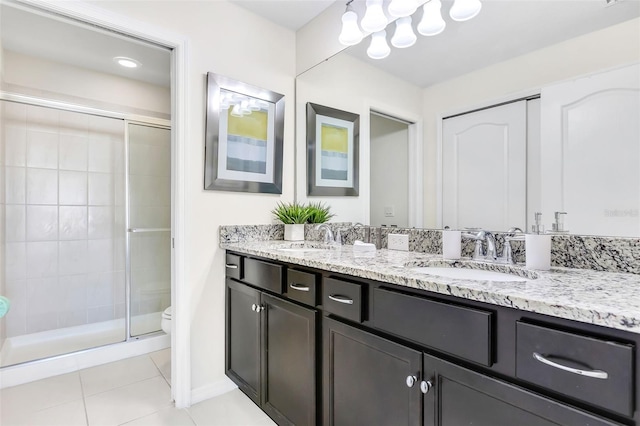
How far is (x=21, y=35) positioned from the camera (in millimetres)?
2129

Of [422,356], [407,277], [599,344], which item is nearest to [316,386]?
[422,356]

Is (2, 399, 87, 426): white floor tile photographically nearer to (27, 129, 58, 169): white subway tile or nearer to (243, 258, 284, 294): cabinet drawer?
(243, 258, 284, 294): cabinet drawer

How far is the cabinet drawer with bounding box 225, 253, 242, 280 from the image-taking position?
182cm

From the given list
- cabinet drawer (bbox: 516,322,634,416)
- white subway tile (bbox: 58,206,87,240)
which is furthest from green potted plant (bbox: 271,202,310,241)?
white subway tile (bbox: 58,206,87,240)

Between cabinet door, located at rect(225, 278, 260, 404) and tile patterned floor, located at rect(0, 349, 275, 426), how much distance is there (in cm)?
13

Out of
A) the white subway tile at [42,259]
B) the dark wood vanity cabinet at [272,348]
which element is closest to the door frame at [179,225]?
the dark wood vanity cabinet at [272,348]

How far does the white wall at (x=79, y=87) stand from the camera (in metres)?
2.40

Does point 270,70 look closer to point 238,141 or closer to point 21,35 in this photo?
point 238,141

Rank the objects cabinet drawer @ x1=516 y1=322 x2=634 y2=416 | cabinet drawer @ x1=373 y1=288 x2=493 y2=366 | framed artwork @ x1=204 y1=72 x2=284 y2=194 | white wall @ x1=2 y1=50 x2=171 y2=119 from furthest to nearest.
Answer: white wall @ x1=2 y1=50 x2=171 y2=119 < framed artwork @ x1=204 y1=72 x2=284 y2=194 < cabinet drawer @ x1=373 y1=288 x2=493 y2=366 < cabinet drawer @ x1=516 y1=322 x2=634 y2=416

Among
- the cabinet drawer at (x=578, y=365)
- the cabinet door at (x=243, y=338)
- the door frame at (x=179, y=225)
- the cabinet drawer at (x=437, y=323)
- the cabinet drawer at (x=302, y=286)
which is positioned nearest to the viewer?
the cabinet drawer at (x=578, y=365)

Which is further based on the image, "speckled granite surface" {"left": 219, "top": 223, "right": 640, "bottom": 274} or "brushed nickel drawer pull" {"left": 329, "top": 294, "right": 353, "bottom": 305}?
"brushed nickel drawer pull" {"left": 329, "top": 294, "right": 353, "bottom": 305}

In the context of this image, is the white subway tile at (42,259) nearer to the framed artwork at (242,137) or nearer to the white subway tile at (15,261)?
the white subway tile at (15,261)

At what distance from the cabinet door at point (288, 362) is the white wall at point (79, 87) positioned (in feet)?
7.60

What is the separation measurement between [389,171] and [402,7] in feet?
2.74
